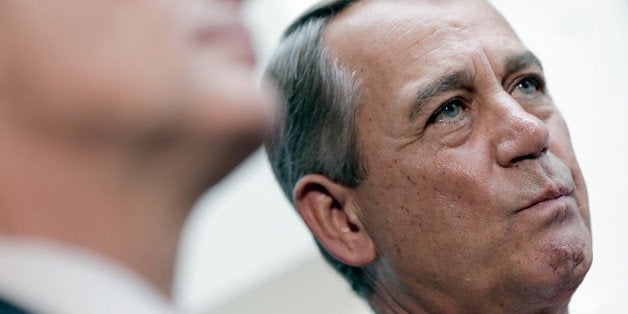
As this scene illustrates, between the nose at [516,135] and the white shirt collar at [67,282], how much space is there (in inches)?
33.1

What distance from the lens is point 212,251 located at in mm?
2867

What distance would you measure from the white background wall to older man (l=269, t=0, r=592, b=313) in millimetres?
393

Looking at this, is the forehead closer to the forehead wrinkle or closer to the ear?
the forehead wrinkle

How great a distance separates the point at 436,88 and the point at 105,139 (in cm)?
91

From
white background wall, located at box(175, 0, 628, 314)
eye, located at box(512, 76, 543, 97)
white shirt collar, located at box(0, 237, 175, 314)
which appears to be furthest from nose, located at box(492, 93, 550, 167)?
white shirt collar, located at box(0, 237, 175, 314)

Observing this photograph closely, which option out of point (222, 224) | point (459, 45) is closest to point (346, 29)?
point (459, 45)

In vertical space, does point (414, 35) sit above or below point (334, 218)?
above

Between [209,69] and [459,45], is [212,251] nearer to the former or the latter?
[459,45]

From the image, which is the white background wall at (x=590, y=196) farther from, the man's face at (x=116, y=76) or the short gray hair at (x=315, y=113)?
the man's face at (x=116, y=76)

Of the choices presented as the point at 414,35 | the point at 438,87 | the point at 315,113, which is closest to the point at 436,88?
the point at 438,87

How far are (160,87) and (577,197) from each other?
3.26 ft

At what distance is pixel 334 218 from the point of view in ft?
4.80

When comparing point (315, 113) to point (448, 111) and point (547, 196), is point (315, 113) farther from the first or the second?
point (547, 196)

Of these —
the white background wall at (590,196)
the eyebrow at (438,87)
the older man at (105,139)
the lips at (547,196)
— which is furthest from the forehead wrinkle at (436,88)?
the older man at (105,139)
